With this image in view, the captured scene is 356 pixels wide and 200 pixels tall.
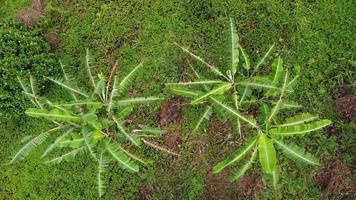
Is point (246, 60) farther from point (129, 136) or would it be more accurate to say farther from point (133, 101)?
point (129, 136)

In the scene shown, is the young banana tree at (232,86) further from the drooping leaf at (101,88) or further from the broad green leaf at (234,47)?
the drooping leaf at (101,88)

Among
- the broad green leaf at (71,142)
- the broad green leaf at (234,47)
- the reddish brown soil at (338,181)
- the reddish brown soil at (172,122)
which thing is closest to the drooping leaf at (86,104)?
the broad green leaf at (71,142)

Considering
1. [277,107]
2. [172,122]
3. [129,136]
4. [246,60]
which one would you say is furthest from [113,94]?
[277,107]

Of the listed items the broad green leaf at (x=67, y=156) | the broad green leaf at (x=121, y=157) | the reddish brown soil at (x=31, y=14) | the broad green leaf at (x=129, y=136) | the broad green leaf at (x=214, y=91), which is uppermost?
the reddish brown soil at (x=31, y=14)

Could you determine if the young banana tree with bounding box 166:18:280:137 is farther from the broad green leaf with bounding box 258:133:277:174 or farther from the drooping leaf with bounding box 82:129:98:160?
the drooping leaf with bounding box 82:129:98:160

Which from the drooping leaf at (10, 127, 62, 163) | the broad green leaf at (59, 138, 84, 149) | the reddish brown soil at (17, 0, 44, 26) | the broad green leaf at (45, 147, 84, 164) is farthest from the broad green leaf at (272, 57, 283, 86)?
the reddish brown soil at (17, 0, 44, 26)

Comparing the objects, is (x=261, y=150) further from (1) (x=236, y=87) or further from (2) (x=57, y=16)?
(2) (x=57, y=16)
